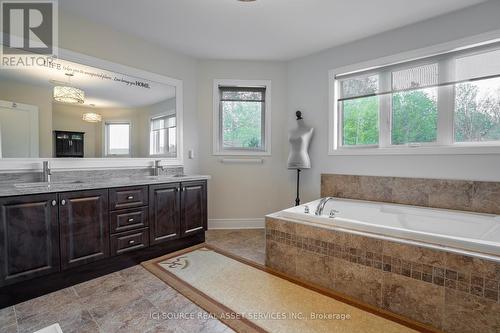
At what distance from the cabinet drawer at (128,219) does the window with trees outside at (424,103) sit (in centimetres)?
243

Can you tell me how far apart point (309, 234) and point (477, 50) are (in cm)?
234

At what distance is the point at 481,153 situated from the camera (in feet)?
7.18

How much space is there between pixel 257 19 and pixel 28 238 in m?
2.72

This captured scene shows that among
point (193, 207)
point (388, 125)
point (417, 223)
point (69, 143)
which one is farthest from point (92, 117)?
point (417, 223)

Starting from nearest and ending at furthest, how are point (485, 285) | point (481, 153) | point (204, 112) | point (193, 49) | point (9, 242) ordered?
point (485, 285), point (9, 242), point (481, 153), point (193, 49), point (204, 112)

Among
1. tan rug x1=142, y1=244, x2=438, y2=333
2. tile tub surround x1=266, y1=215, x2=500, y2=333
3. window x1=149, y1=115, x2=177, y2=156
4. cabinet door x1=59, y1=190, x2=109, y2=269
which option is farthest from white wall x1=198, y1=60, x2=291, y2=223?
cabinet door x1=59, y1=190, x2=109, y2=269

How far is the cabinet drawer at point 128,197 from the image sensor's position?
7.18 feet

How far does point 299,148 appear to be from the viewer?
321 centimetres

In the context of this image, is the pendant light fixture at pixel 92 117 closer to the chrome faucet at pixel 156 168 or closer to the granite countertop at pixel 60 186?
the granite countertop at pixel 60 186

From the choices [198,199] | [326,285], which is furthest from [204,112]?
[326,285]

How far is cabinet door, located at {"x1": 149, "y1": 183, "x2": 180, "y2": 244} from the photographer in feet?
8.09

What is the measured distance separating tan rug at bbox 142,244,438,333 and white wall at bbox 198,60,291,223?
3.96ft

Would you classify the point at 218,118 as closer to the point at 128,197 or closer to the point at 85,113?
the point at 85,113

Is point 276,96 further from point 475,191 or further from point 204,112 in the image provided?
point 475,191
